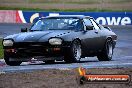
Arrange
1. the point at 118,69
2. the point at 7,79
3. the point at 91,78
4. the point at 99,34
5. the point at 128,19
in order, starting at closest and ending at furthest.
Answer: the point at 91,78 → the point at 7,79 → the point at 118,69 → the point at 99,34 → the point at 128,19

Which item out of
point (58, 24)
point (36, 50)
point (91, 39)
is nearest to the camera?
point (36, 50)

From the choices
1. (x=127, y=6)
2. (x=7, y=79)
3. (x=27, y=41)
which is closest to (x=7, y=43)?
(x=27, y=41)

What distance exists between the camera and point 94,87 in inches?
351

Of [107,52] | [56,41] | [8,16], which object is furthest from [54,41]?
[8,16]

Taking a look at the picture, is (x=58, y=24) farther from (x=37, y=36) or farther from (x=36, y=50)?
(x=36, y=50)

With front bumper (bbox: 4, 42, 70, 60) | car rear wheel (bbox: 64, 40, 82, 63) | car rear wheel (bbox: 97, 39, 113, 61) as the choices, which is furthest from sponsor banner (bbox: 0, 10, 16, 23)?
front bumper (bbox: 4, 42, 70, 60)

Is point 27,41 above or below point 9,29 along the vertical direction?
above

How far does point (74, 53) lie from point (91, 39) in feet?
4.22

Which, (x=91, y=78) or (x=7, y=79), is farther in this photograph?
(x=7, y=79)

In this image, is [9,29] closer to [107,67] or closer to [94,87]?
[107,67]

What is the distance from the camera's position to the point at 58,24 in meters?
15.3

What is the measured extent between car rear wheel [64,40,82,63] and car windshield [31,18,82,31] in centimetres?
69

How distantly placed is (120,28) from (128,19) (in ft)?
10.5

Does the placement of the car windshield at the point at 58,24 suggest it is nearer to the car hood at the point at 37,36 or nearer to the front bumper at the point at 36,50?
the car hood at the point at 37,36
